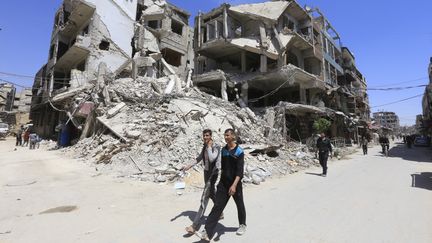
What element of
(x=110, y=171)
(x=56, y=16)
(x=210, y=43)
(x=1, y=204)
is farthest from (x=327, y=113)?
(x=56, y=16)

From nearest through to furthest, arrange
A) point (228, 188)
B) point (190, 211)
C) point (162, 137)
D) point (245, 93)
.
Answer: point (228, 188) < point (190, 211) < point (162, 137) < point (245, 93)

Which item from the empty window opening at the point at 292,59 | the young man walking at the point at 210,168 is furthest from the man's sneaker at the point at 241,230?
the empty window opening at the point at 292,59

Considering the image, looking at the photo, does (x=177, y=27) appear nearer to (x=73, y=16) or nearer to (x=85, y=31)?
(x=85, y=31)

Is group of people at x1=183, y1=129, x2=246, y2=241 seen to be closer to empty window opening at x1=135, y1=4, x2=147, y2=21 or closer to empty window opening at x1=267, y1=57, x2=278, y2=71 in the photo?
empty window opening at x1=267, y1=57, x2=278, y2=71

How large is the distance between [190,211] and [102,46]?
82.4 ft

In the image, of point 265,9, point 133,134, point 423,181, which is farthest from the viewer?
point 265,9

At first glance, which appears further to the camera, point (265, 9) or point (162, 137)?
point (265, 9)

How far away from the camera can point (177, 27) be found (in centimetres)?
3275

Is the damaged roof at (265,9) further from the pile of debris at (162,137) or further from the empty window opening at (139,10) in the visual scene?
the empty window opening at (139,10)

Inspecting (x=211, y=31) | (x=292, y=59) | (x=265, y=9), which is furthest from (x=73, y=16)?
(x=292, y=59)

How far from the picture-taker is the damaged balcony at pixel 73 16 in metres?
23.8

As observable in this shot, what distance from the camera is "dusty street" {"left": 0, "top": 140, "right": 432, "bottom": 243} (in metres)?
3.73

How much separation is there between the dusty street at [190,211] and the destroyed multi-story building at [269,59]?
1225cm

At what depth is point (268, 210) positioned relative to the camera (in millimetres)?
5066
